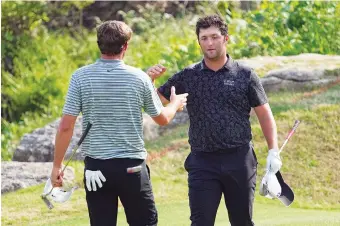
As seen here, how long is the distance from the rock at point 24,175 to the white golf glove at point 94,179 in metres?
6.79

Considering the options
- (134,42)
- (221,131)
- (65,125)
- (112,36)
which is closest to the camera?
(112,36)

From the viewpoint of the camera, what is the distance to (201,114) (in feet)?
21.0

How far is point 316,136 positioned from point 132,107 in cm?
761

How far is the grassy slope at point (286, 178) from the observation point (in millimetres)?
10250

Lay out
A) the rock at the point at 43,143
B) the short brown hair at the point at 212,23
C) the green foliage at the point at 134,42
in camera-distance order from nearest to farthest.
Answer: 1. the short brown hair at the point at 212,23
2. the rock at the point at 43,143
3. the green foliage at the point at 134,42

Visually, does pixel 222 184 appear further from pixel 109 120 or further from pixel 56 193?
pixel 56 193

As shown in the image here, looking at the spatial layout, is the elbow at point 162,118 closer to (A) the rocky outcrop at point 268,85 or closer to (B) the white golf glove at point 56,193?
(B) the white golf glove at point 56,193

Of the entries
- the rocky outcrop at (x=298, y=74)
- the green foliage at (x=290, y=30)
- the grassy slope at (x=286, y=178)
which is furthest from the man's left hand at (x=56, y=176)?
the green foliage at (x=290, y=30)

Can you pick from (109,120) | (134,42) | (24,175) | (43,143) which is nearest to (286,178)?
(24,175)

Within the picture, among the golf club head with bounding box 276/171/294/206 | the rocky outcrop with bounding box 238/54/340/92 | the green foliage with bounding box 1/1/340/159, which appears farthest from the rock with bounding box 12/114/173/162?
the golf club head with bounding box 276/171/294/206

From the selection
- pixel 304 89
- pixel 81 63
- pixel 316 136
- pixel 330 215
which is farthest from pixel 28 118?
pixel 330 215

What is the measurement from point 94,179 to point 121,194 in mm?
228

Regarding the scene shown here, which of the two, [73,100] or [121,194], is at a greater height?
[73,100]

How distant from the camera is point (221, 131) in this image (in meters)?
6.31
